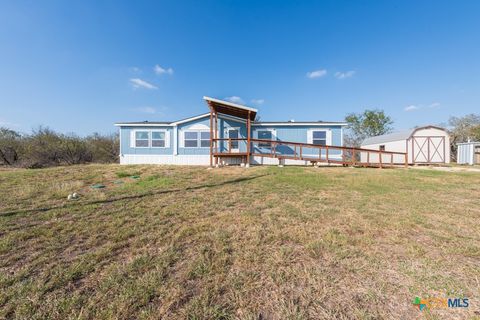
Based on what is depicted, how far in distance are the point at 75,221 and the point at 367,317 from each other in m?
4.37

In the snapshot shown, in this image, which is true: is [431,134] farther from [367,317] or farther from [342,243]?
[367,317]

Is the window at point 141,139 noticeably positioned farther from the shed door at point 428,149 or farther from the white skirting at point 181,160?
the shed door at point 428,149

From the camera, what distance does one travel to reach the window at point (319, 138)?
1298cm

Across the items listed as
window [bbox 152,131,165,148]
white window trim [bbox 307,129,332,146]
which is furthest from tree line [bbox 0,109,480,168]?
white window trim [bbox 307,129,332,146]

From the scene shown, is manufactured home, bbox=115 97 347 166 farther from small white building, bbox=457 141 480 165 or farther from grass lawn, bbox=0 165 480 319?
small white building, bbox=457 141 480 165

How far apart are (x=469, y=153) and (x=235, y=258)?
25828 mm

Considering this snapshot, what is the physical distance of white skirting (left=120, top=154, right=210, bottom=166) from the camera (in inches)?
511

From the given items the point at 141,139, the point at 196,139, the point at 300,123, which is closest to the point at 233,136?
the point at 196,139

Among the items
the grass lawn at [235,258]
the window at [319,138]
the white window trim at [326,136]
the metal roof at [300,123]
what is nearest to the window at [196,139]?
the metal roof at [300,123]

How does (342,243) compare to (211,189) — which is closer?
(342,243)

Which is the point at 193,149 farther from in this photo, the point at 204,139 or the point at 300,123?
the point at 300,123

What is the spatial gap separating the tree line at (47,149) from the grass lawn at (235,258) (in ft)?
57.9

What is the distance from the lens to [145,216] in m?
3.57

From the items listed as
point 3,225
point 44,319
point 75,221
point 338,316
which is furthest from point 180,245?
point 3,225
